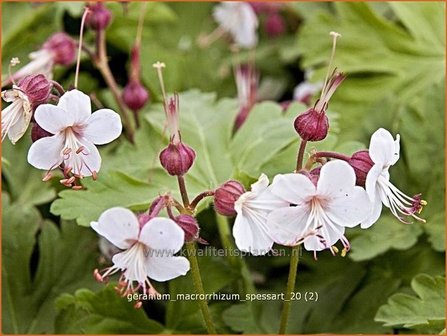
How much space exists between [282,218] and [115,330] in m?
0.42

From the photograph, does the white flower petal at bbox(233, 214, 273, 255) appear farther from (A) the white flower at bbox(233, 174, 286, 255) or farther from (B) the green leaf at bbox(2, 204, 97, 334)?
(B) the green leaf at bbox(2, 204, 97, 334)

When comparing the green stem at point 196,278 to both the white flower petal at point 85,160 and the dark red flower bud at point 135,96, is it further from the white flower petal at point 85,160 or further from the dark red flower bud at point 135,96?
the dark red flower bud at point 135,96

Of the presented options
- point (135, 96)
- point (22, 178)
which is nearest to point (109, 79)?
point (135, 96)

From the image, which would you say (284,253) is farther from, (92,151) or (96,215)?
(92,151)

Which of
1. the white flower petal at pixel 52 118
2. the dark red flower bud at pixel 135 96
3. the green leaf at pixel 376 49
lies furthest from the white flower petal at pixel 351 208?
the green leaf at pixel 376 49

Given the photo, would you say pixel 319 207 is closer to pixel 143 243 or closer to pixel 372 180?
pixel 372 180

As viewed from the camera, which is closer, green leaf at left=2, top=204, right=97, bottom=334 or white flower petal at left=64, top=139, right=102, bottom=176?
white flower petal at left=64, top=139, right=102, bottom=176

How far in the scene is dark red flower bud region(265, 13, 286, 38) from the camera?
196 cm

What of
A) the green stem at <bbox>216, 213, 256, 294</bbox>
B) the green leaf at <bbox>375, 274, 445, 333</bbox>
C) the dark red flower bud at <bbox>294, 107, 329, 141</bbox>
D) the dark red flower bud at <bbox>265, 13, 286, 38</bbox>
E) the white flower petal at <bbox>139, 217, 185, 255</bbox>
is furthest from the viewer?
the dark red flower bud at <bbox>265, 13, 286, 38</bbox>

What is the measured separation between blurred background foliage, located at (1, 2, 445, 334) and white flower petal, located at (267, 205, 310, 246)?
0.62 feet

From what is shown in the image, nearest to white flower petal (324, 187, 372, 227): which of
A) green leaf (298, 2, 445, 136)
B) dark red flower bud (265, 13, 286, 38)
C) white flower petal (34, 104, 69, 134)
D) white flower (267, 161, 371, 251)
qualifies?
white flower (267, 161, 371, 251)

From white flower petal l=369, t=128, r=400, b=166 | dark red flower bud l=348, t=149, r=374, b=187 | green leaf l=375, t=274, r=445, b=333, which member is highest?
white flower petal l=369, t=128, r=400, b=166

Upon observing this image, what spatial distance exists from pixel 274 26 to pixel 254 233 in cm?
109

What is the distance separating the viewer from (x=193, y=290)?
1244 mm
